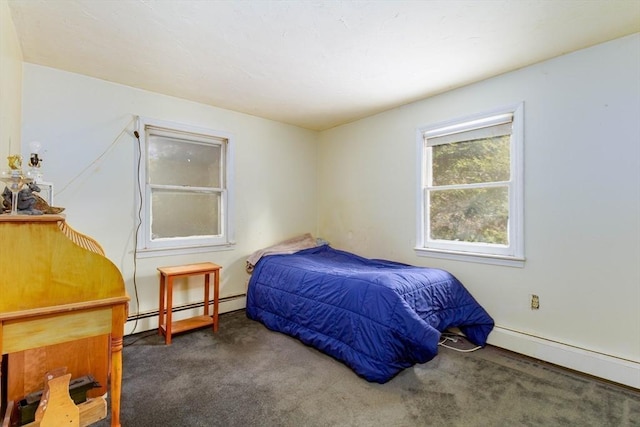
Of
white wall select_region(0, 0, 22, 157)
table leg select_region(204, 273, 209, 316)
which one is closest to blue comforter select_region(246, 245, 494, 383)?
table leg select_region(204, 273, 209, 316)

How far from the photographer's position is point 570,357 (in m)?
2.17

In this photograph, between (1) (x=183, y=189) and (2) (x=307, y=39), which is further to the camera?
(1) (x=183, y=189)

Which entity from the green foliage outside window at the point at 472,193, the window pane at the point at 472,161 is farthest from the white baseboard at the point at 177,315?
Result: the window pane at the point at 472,161

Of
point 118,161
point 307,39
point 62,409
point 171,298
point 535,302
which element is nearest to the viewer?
point 62,409

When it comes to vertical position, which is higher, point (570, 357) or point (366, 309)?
point (366, 309)

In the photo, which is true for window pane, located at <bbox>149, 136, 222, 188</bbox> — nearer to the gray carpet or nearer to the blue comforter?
the blue comforter

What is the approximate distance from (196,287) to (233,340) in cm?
80

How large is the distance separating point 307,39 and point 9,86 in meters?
1.88

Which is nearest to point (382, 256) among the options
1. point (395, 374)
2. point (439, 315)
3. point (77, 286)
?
point (439, 315)

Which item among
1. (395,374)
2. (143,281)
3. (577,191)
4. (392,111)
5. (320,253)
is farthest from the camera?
(320,253)

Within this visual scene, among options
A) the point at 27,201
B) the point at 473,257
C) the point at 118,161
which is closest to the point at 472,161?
the point at 473,257

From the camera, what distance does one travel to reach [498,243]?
2645 mm

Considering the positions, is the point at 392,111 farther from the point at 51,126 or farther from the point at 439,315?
the point at 51,126

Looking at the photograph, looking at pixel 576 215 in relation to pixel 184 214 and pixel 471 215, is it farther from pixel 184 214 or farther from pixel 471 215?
pixel 184 214
